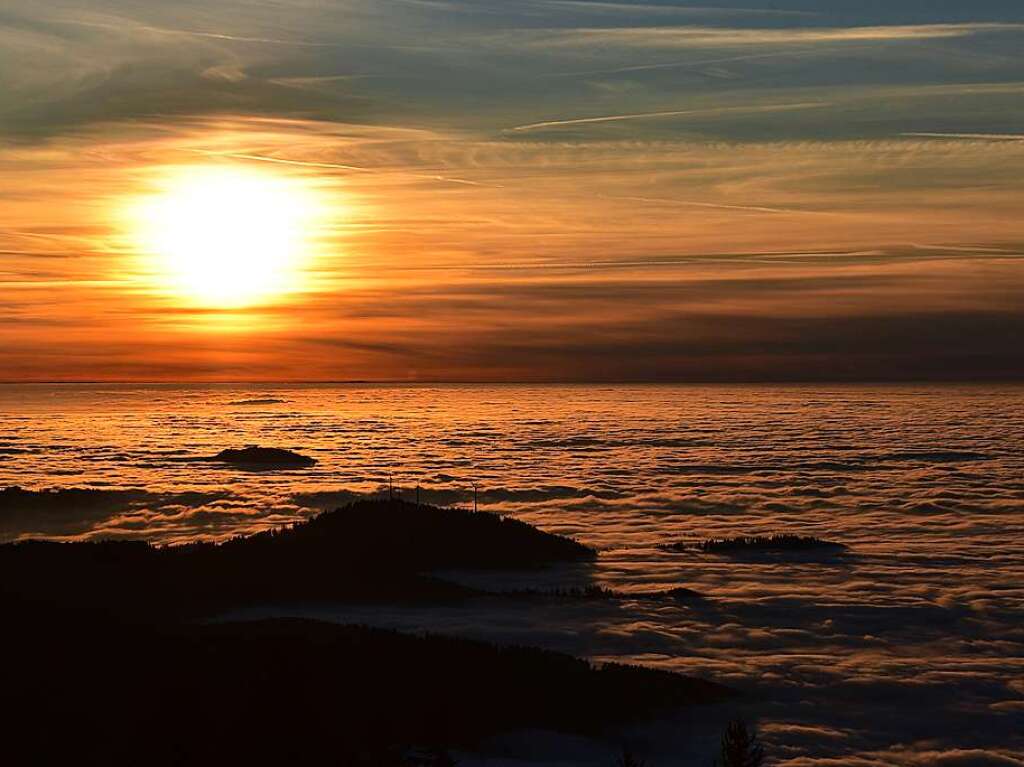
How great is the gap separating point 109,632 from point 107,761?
16.6ft

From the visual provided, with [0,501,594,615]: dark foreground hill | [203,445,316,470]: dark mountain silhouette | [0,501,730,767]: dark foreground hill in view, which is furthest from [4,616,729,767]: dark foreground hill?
[203,445,316,470]: dark mountain silhouette

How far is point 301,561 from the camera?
27.2 meters

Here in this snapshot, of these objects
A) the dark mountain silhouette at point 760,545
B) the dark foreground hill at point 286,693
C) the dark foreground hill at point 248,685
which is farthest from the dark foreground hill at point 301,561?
the dark foreground hill at point 286,693

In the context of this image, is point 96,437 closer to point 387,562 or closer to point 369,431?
point 369,431

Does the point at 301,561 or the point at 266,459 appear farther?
the point at 266,459

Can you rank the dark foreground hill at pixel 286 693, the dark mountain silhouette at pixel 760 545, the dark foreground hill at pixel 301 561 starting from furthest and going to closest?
the dark mountain silhouette at pixel 760 545
the dark foreground hill at pixel 301 561
the dark foreground hill at pixel 286 693

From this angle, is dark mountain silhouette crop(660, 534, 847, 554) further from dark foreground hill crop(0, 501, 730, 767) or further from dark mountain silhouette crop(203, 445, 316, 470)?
dark mountain silhouette crop(203, 445, 316, 470)

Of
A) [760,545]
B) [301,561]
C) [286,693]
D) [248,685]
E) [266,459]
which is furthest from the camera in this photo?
[266,459]

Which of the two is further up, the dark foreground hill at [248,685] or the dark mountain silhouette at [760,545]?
the dark foreground hill at [248,685]

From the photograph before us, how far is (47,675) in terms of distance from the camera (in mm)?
15344

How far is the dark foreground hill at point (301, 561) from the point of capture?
79.3 feet

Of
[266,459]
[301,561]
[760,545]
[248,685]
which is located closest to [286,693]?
[248,685]

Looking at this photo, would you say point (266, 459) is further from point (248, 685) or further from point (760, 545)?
point (248, 685)

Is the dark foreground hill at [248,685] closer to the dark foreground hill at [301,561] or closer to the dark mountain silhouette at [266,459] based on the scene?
the dark foreground hill at [301,561]
